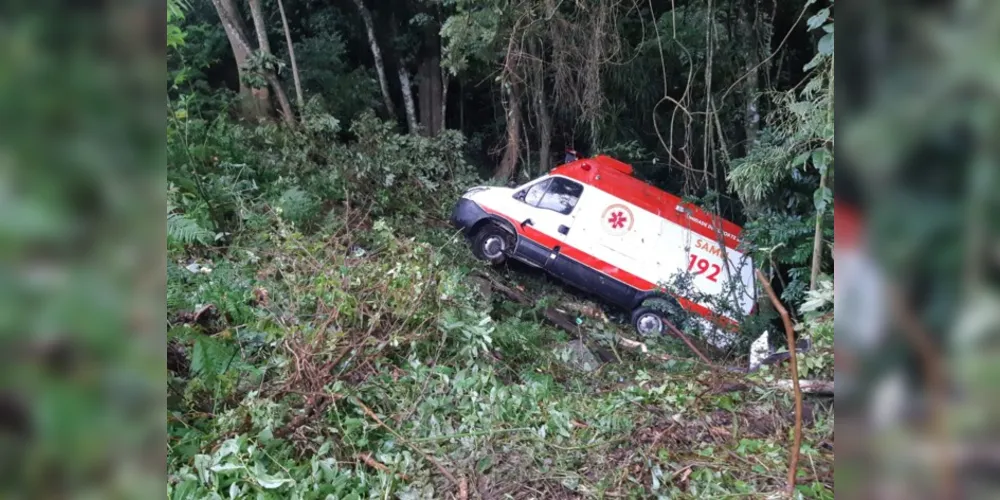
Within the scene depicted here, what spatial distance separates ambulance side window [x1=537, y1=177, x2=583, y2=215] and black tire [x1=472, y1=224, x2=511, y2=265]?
0.68 meters

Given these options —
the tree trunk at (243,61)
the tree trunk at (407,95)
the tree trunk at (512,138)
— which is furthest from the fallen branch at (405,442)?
the tree trunk at (407,95)

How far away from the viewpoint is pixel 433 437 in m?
3.02

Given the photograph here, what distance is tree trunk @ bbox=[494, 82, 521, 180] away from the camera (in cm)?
979

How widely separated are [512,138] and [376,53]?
164 inches

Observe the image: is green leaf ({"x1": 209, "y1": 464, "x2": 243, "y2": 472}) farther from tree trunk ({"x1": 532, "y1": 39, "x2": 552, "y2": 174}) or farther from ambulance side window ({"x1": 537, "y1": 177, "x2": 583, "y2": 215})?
tree trunk ({"x1": 532, "y1": 39, "x2": 552, "y2": 174})

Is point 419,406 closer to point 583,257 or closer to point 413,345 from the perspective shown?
point 413,345

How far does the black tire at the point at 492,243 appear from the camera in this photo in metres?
8.30

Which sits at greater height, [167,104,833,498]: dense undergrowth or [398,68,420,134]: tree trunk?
[398,68,420,134]: tree trunk

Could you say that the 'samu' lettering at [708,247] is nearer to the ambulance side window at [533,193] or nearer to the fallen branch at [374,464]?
the ambulance side window at [533,193]

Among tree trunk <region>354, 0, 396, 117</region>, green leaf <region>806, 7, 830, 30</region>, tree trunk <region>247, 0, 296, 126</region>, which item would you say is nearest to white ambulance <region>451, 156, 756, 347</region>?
tree trunk <region>247, 0, 296, 126</region>

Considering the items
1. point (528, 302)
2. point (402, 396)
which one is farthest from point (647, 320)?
point (402, 396)
